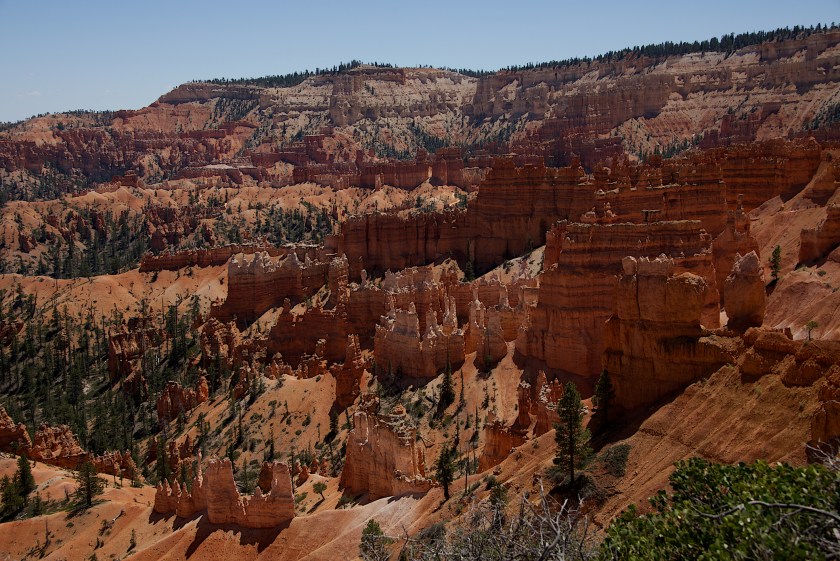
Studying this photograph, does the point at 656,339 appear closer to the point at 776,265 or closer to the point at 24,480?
the point at 776,265

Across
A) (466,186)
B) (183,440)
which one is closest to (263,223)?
(466,186)

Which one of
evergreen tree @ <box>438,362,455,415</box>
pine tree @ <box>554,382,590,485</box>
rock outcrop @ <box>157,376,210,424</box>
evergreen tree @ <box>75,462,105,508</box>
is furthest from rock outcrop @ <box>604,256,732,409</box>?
rock outcrop @ <box>157,376,210,424</box>

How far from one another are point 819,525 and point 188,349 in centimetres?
7019

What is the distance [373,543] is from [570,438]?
7.15 meters

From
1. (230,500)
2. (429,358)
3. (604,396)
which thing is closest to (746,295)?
(604,396)

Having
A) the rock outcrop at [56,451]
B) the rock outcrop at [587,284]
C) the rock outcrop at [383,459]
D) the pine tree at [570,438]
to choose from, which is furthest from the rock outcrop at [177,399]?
the pine tree at [570,438]

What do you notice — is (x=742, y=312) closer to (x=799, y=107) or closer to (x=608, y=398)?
(x=608, y=398)

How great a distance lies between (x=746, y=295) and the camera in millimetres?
30234

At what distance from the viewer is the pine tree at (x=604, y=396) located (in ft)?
97.4

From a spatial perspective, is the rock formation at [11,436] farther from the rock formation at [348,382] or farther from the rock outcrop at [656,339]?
the rock outcrop at [656,339]

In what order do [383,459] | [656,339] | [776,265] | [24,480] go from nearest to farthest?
[656,339]
[383,459]
[776,265]
[24,480]

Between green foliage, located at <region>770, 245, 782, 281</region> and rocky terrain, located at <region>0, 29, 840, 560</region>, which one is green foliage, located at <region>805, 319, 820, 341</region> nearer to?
rocky terrain, located at <region>0, 29, 840, 560</region>

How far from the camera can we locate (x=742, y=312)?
3034cm

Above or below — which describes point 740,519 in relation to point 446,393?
above
